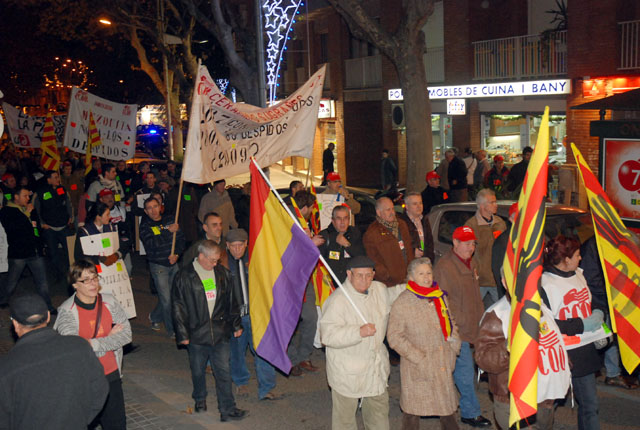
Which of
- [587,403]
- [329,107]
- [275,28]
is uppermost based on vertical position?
[275,28]

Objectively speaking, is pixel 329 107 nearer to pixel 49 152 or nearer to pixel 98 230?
pixel 49 152

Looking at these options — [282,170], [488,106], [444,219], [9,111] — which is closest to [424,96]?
[444,219]

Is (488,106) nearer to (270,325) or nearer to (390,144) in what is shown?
(390,144)

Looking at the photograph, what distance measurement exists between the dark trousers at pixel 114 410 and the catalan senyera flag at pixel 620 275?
398cm

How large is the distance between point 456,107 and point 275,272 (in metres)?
18.5

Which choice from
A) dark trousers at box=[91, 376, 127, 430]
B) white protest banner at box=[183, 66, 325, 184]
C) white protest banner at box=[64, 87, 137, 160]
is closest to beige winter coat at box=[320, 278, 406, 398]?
dark trousers at box=[91, 376, 127, 430]

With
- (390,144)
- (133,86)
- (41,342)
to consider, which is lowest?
(41,342)

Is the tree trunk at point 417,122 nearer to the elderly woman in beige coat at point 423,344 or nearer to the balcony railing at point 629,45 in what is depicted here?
the balcony railing at point 629,45

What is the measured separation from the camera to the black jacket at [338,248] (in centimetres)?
848

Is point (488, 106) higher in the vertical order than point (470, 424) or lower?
higher

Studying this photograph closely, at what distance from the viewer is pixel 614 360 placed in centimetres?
795

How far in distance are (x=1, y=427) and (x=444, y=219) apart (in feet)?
22.8

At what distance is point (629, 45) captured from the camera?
1808cm

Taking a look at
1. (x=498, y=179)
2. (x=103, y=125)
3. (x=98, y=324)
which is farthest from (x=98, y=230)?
(x=498, y=179)
